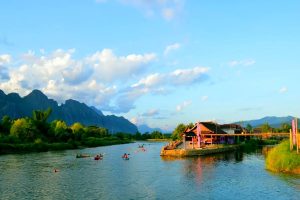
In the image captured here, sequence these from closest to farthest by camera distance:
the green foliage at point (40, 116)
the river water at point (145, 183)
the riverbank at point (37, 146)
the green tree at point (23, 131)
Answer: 1. the river water at point (145, 183)
2. the riverbank at point (37, 146)
3. the green tree at point (23, 131)
4. the green foliage at point (40, 116)

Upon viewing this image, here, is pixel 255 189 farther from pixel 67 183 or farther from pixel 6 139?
pixel 6 139

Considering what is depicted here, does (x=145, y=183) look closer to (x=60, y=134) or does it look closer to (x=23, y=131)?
(x=23, y=131)

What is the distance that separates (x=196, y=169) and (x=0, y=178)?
3396 centimetres

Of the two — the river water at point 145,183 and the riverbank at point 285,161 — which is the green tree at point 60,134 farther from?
the riverbank at point 285,161

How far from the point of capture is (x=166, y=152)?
105375 mm

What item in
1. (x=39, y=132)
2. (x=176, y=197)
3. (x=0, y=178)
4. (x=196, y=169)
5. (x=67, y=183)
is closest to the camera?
(x=176, y=197)

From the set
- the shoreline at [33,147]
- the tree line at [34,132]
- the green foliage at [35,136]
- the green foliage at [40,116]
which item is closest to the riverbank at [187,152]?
the shoreline at [33,147]

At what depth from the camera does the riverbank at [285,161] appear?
56.0 metres

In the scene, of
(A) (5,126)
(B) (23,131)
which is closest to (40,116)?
(A) (5,126)

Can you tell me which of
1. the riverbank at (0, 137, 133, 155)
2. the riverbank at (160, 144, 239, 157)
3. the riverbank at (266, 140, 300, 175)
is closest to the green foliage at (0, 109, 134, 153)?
the riverbank at (0, 137, 133, 155)

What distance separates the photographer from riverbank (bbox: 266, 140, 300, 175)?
56.0 m

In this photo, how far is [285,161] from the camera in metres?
58.2

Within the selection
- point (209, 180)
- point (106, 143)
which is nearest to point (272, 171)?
point (209, 180)

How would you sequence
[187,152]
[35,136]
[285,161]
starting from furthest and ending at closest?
[35,136] < [187,152] < [285,161]
